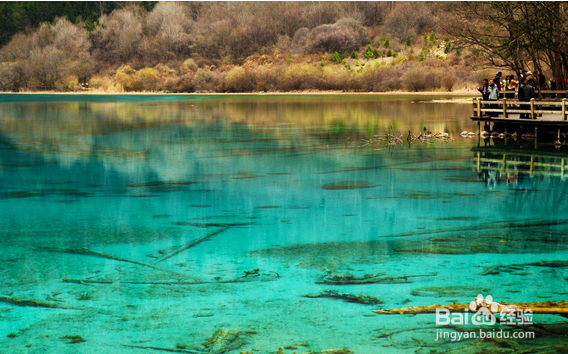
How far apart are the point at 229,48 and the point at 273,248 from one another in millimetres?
88630

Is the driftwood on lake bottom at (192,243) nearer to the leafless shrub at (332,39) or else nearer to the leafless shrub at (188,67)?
the leafless shrub at (188,67)

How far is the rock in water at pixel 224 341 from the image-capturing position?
246 inches

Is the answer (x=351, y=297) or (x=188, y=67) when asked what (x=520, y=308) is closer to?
(x=351, y=297)

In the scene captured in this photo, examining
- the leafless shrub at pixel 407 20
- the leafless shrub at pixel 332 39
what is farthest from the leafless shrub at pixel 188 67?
the leafless shrub at pixel 407 20

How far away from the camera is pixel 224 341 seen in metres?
6.44

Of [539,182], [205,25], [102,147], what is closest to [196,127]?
[102,147]

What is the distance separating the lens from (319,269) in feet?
28.2

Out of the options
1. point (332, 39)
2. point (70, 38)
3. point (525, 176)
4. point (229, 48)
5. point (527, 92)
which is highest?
point (70, 38)

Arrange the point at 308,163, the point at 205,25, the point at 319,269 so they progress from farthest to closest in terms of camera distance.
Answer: the point at 205,25 < the point at 308,163 < the point at 319,269

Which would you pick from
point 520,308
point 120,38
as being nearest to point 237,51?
point 120,38

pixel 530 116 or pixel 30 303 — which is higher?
pixel 530 116

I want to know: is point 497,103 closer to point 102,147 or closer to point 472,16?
point 472,16

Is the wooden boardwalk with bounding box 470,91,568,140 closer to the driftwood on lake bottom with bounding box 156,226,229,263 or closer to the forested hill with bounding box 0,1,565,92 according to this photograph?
the driftwood on lake bottom with bounding box 156,226,229,263

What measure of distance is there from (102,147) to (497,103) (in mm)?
14281
